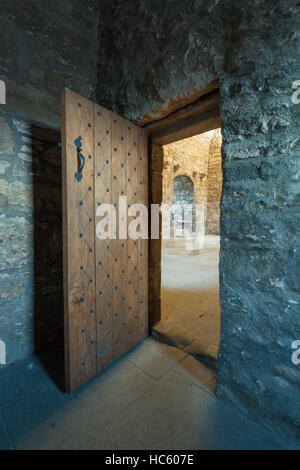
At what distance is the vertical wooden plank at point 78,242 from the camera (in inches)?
50.8

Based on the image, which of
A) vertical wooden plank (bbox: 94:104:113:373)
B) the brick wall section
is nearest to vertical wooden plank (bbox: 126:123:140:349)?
vertical wooden plank (bbox: 94:104:113:373)

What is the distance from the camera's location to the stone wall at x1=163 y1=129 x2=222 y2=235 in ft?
28.2

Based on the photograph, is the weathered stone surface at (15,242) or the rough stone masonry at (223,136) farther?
the weathered stone surface at (15,242)

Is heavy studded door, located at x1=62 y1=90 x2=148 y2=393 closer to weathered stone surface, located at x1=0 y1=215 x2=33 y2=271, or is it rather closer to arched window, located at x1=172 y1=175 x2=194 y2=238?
weathered stone surface, located at x1=0 y1=215 x2=33 y2=271

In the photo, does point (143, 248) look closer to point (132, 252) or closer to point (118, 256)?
point (132, 252)

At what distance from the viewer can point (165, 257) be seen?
211 inches

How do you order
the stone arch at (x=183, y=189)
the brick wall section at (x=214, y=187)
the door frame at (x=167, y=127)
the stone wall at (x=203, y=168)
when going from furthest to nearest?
1. the brick wall section at (x=214, y=187)
2. the stone arch at (x=183, y=189)
3. the stone wall at (x=203, y=168)
4. the door frame at (x=167, y=127)

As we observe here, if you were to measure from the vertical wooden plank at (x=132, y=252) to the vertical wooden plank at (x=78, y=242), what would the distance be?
362 millimetres

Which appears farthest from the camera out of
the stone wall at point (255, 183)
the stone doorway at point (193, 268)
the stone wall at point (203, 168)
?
the stone wall at point (203, 168)

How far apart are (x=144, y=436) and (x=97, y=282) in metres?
0.90

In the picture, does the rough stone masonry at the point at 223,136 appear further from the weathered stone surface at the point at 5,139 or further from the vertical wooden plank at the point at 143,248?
the vertical wooden plank at the point at 143,248

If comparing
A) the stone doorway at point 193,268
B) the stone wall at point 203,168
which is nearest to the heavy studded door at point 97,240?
the stone doorway at point 193,268

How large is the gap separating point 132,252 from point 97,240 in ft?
1.29

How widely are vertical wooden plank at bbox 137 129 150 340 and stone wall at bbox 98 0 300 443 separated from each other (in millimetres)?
537
